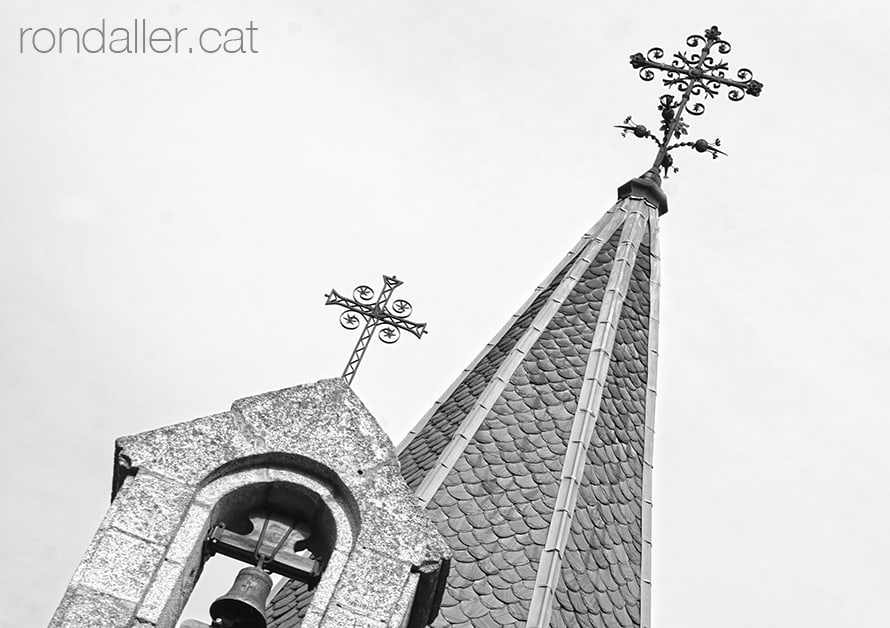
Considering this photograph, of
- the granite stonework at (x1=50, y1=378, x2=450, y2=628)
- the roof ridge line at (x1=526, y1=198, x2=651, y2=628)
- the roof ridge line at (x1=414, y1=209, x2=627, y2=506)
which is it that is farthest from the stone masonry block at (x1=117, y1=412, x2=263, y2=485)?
the roof ridge line at (x1=414, y1=209, x2=627, y2=506)

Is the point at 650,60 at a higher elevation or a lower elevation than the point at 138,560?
higher

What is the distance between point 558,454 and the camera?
19.4m

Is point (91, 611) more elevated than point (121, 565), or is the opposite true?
point (121, 565)

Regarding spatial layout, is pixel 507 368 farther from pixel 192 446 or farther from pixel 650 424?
pixel 192 446

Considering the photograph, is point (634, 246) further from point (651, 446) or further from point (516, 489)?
point (516, 489)

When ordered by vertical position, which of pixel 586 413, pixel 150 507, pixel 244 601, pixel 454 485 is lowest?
pixel 244 601

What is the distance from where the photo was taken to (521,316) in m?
21.6

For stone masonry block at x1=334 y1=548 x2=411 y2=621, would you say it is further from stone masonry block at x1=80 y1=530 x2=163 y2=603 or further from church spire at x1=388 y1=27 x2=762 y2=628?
church spire at x1=388 y1=27 x2=762 y2=628

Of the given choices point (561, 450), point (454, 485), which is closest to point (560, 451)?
point (561, 450)

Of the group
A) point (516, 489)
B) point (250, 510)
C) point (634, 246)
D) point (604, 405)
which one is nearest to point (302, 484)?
point (250, 510)

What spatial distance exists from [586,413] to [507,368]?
92 cm

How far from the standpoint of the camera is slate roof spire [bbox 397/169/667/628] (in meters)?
18.2

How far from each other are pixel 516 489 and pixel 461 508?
1.73ft

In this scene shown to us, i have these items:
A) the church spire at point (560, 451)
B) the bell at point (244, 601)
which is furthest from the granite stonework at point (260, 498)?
the church spire at point (560, 451)
